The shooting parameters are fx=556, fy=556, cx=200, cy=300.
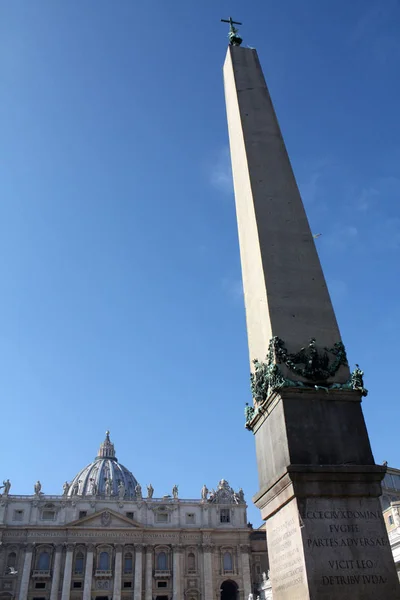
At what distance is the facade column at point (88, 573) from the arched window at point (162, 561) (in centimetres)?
837

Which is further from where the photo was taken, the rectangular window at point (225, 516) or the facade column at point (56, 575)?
the rectangular window at point (225, 516)

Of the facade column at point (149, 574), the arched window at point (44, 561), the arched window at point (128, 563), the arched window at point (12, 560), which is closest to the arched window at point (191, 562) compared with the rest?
the facade column at point (149, 574)

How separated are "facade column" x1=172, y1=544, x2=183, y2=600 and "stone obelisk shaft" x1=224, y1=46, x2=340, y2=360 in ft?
222

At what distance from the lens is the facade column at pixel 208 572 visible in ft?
219

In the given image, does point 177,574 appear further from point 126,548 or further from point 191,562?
point 126,548

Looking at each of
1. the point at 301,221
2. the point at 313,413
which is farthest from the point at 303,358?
the point at 301,221

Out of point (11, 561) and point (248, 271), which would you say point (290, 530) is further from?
point (11, 561)

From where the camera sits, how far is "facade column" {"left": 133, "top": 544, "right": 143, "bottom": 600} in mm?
65562

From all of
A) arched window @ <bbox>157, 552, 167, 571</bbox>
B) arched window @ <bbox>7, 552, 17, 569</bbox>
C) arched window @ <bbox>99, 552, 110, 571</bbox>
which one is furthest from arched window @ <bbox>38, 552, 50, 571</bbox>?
arched window @ <bbox>157, 552, 167, 571</bbox>

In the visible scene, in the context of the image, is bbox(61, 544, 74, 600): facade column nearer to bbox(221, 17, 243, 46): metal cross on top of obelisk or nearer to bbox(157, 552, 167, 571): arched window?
bbox(157, 552, 167, 571): arched window

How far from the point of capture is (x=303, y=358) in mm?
6992

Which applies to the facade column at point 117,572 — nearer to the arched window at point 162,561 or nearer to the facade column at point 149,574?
the facade column at point 149,574

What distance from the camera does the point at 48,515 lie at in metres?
69.4

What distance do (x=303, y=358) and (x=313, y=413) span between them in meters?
0.74
